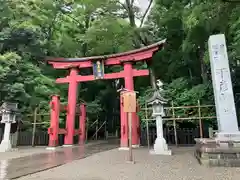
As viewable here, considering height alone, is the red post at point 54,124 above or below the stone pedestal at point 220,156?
above

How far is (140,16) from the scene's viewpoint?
18.4m

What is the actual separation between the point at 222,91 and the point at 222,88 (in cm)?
11

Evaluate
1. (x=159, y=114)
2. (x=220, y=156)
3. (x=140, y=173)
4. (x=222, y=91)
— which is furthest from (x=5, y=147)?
(x=222, y=91)

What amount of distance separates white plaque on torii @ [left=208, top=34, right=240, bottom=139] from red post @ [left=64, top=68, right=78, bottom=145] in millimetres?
8373

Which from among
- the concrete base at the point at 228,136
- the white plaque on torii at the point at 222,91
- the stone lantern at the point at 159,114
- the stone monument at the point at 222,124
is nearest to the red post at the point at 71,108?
the stone lantern at the point at 159,114

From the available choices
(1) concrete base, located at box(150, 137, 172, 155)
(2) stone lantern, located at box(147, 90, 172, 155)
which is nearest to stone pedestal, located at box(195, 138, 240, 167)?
(1) concrete base, located at box(150, 137, 172, 155)

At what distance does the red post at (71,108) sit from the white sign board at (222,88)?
837 cm

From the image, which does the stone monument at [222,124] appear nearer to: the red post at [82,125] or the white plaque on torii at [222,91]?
the white plaque on torii at [222,91]

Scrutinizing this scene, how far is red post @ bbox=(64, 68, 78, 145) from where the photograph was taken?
12.8m

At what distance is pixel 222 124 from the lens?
724 centimetres

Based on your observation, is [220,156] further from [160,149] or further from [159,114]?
[159,114]

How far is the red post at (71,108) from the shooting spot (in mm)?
12812

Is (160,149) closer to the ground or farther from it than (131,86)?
closer to the ground

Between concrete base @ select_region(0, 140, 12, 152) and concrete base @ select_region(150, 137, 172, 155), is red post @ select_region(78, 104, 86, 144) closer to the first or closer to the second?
concrete base @ select_region(0, 140, 12, 152)
